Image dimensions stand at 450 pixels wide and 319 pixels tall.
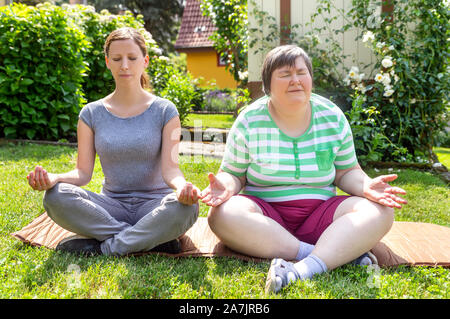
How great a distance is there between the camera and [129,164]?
8.35ft

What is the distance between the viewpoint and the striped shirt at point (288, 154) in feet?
8.02

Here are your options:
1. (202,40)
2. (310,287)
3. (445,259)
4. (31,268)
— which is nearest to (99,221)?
(31,268)

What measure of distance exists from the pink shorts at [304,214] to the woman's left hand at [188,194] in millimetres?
402

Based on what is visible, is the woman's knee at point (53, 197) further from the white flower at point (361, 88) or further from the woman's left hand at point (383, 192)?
the white flower at point (361, 88)

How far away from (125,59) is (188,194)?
0.92 meters

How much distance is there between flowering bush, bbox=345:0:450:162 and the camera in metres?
4.97

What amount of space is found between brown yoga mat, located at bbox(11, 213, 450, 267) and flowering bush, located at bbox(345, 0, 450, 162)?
212 cm

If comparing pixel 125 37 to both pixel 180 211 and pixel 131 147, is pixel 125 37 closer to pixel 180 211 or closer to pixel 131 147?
pixel 131 147

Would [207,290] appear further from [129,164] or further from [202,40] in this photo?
[202,40]

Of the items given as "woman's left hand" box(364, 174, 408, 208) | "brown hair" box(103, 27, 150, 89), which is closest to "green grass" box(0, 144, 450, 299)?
"woman's left hand" box(364, 174, 408, 208)

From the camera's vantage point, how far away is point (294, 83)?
7.59ft

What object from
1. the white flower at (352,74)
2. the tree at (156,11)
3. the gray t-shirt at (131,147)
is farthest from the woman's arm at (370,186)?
the tree at (156,11)

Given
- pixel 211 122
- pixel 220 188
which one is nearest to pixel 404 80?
pixel 220 188

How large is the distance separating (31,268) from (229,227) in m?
1.03
